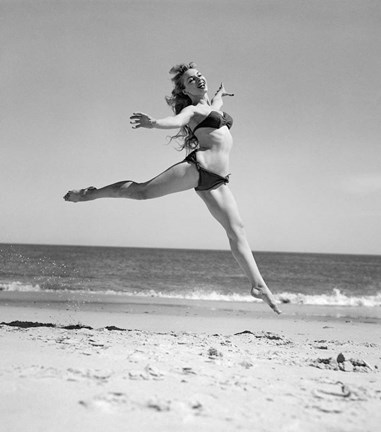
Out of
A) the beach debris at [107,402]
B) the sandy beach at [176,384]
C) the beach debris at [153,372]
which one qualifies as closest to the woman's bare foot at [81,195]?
the sandy beach at [176,384]

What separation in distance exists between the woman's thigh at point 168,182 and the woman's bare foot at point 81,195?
1.78 ft

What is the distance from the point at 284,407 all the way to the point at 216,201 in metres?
2.54

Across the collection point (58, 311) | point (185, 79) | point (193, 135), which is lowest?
point (58, 311)

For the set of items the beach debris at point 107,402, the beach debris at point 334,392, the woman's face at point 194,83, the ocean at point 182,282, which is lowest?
the ocean at point 182,282

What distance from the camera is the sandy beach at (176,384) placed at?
235cm

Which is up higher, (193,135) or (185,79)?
(185,79)

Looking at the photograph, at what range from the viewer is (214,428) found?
7.43ft

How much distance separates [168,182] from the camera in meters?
4.55

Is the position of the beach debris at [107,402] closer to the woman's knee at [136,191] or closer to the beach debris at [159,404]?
the beach debris at [159,404]

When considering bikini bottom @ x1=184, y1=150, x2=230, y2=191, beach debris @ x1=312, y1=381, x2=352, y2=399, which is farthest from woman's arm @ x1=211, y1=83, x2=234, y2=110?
beach debris @ x1=312, y1=381, x2=352, y2=399

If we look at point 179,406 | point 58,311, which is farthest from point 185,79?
point 58,311

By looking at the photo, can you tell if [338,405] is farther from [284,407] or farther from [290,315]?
[290,315]

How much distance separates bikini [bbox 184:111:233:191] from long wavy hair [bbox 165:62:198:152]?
27 centimetres

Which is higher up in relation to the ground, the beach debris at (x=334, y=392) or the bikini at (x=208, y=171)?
the bikini at (x=208, y=171)
